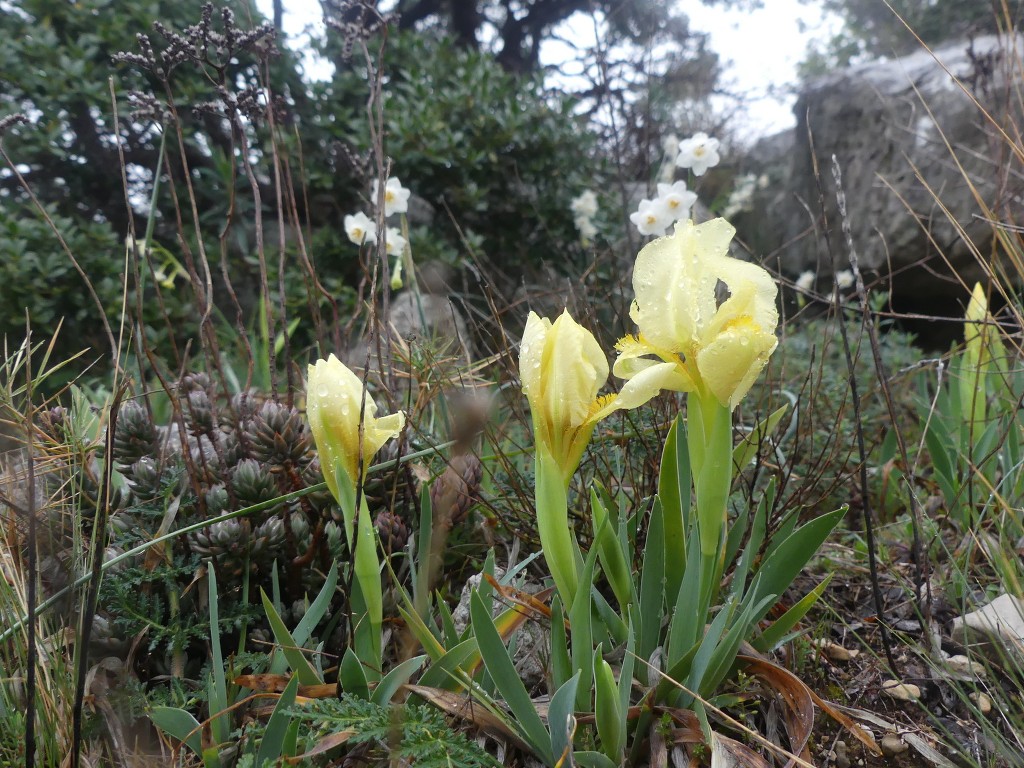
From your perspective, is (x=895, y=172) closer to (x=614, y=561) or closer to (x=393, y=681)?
(x=614, y=561)

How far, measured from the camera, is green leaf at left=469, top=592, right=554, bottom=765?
38.5 inches

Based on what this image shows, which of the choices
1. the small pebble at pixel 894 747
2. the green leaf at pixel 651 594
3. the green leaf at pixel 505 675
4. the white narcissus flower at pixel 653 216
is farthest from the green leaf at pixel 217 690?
the white narcissus flower at pixel 653 216

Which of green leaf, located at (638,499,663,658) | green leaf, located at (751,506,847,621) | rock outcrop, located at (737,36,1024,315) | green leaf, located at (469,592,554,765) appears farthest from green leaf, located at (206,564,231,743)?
rock outcrop, located at (737,36,1024,315)

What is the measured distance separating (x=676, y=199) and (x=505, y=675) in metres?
2.37

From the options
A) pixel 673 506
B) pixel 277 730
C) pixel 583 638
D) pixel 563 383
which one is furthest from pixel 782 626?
pixel 277 730

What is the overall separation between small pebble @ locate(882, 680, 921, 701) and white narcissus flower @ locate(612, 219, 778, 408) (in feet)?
2.44

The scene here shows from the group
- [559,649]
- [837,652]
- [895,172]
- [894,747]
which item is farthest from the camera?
[895,172]

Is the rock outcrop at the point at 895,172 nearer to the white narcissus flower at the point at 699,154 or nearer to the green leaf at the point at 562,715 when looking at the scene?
the white narcissus flower at the point at 699,154

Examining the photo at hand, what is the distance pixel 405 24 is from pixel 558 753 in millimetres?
8058

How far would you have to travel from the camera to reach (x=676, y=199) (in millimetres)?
2926

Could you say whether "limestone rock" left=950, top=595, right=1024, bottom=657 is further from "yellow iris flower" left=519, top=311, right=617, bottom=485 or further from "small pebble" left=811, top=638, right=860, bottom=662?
"yellow iris flower" left=519, top=311, right=617, bottom=485

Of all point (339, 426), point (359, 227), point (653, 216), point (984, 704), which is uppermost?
point (359, 227)

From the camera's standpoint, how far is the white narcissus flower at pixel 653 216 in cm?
296

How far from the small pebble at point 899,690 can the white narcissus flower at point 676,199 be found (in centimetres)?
198
